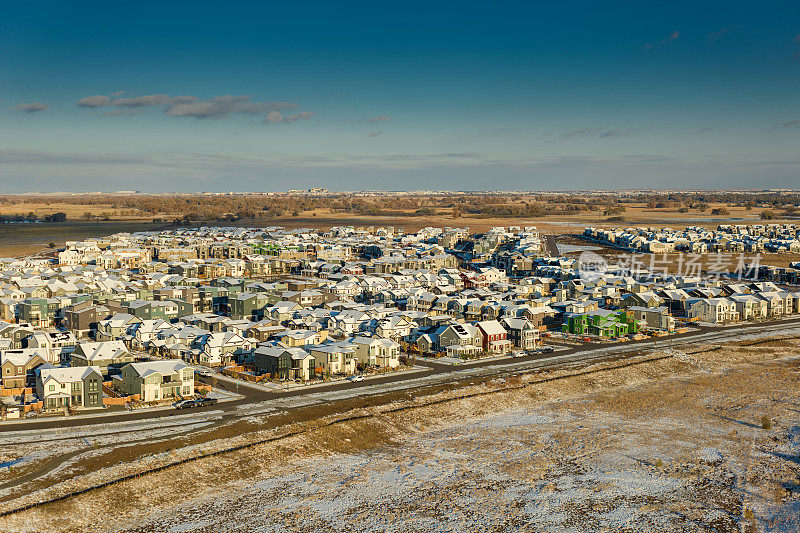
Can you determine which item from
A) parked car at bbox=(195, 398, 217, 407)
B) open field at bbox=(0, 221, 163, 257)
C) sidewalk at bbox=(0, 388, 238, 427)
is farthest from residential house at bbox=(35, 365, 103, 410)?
open field at bbox=(0, 221, 163, 257)

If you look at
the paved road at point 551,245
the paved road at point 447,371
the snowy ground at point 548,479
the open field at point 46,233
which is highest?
the open field at point 46,233

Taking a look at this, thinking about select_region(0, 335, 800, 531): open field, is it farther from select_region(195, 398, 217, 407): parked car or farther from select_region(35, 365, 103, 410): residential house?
select_region(35, 365, 103, 410): residential house

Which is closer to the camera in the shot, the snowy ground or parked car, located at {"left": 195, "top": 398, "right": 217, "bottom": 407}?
the snowy ground

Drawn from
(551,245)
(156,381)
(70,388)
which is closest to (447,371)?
(156,381)

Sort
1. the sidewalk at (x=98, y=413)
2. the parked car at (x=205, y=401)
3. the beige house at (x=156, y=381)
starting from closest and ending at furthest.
→ the sidewalk at (x=98, y=413), the parked car at (x=205, y=401), the beige house at (x=156, y=381)

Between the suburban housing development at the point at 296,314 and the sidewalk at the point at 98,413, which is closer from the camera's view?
the sidewalk at the point at 98,413

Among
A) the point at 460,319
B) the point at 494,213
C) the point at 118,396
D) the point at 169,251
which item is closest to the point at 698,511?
the point at 118,396

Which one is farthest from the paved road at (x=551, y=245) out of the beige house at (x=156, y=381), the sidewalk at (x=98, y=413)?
the beige house at (x=156, y=381)

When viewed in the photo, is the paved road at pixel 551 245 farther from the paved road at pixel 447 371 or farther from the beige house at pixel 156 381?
the beige house at pixel 156 381

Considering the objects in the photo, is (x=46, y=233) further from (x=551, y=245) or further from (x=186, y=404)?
(x=186, y=404)
